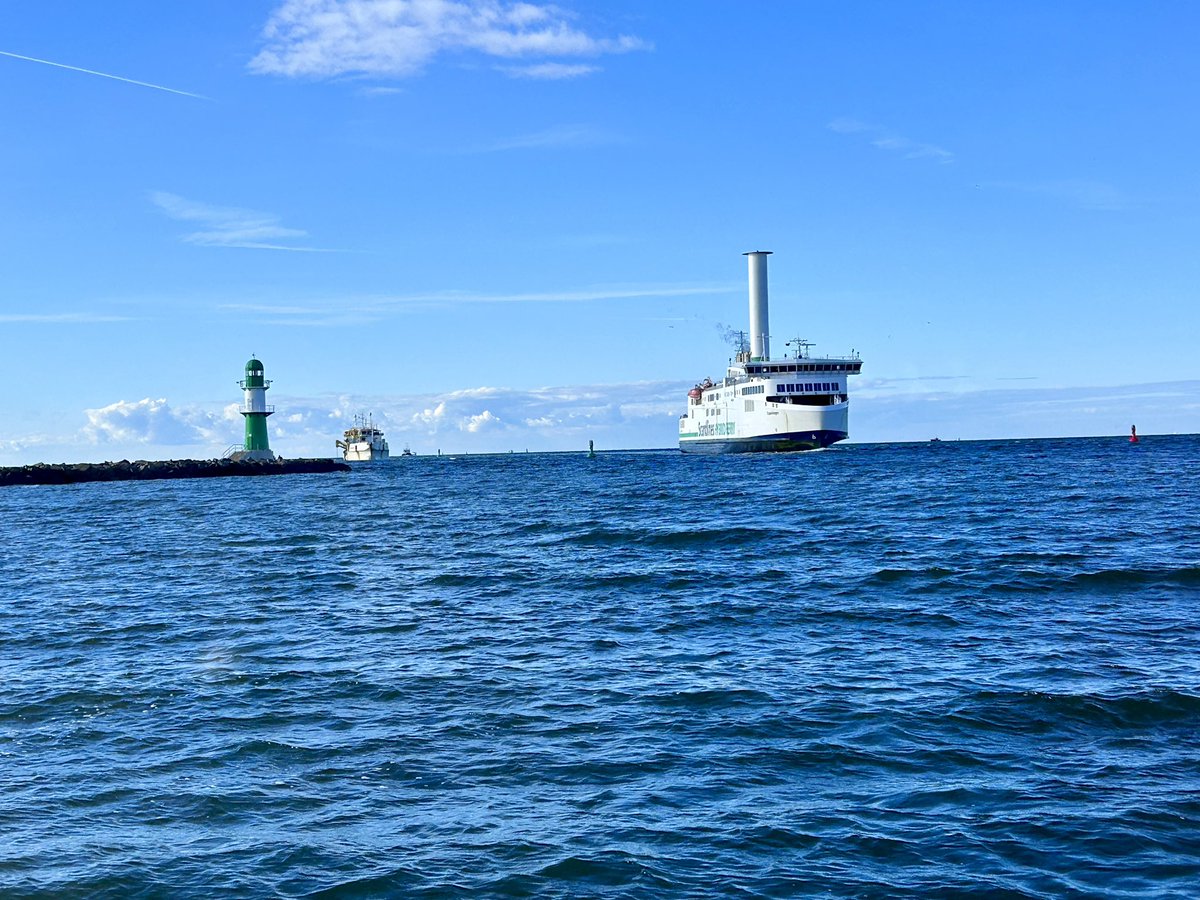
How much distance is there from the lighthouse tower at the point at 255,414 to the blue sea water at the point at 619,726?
8198 centimetres

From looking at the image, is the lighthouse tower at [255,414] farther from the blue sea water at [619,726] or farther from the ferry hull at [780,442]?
the blue sea water at [619,726]

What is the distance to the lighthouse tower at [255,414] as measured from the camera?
108 metres

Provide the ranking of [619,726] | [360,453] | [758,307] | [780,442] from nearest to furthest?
[619,726] < [780,442] < [758,307] < [360,453]

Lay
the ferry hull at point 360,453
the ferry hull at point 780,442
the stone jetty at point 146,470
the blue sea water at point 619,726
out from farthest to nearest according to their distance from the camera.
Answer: the ferry hull at point 360,453
the ferry hull at point 780,442
the stone jetty at point 146,470
the blue sea water at point 619,726

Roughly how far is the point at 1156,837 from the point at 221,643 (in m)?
15.0

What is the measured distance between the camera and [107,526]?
48.4m

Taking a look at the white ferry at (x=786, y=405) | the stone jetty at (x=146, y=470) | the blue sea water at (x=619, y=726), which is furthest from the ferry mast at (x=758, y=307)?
the blue sea water at (x=619, y=726)

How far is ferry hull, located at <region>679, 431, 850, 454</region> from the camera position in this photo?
11275 centimetres

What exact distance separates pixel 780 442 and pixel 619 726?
105 meters

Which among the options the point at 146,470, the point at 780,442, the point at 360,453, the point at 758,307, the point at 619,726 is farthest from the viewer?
the point at 360,453

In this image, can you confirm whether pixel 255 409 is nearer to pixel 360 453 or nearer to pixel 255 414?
pixel 255 414

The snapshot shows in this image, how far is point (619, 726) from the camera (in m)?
12.5

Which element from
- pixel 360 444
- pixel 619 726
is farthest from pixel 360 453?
pixel 619 726

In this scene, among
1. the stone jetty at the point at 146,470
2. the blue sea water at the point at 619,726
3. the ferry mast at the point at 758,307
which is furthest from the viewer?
the ferry mast at the point at 758,307
